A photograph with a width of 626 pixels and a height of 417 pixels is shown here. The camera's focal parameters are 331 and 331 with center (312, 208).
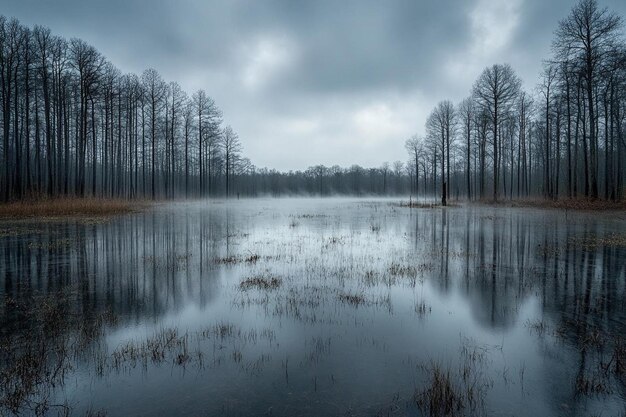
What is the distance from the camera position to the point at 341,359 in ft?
14.3

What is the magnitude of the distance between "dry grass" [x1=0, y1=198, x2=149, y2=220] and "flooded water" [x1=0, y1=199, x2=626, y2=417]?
16.7 metres

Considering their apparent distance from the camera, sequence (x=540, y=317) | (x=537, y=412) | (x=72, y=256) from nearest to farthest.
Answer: (x=537, y=412)
(x=540, y=317)
(x=72, y=256)

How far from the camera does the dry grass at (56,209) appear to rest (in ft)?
77.6

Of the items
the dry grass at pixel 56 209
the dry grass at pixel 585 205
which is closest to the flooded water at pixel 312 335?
the dry grass at pixel 56 209

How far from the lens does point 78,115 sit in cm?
4241

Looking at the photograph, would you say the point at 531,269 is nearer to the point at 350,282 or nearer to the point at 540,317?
the point at 540,317

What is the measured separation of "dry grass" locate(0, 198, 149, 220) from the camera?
77.6 feet

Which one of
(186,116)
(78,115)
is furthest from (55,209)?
(186,116)

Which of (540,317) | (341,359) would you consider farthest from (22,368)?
(540,317)

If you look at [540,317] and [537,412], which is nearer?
[537,412]

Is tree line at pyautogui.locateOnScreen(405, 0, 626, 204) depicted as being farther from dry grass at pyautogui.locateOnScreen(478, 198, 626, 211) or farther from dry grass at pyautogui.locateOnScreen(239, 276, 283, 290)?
dry grass at pyautogui.locateOnScreen(239, 276, 283, 290)

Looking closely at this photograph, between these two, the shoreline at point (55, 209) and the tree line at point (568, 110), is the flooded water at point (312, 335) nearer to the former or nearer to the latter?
the shoreline at point (55, 209)

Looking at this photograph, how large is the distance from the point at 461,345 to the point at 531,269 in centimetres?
590

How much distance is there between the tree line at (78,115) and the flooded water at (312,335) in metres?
27.4
